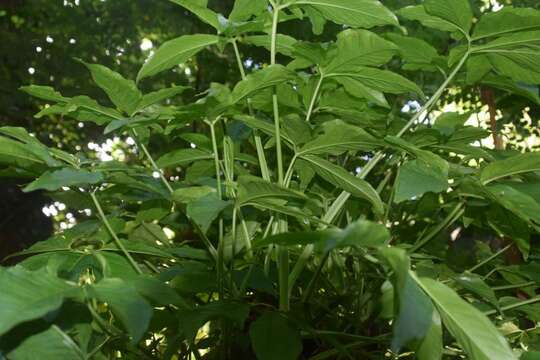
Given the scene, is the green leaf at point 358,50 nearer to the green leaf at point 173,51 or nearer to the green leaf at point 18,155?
the green leaf at point 173,51

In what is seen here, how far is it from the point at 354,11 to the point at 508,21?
0.46 ft

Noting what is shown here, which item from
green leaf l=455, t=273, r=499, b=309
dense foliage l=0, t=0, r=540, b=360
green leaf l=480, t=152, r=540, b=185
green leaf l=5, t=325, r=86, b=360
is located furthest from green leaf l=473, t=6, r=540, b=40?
green leaf l=5, t=325, r=86, b=360

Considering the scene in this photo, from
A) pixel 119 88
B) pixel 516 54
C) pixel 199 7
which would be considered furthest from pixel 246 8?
pixel 516 54

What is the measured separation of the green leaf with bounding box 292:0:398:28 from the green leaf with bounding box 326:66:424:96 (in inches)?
1.7

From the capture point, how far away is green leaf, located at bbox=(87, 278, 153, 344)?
34 centimetres

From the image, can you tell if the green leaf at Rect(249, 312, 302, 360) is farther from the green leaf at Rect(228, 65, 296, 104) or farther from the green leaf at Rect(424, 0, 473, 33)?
the green leaf at Rect(424, 0, 473, 33)

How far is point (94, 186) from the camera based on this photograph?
0.59 metres

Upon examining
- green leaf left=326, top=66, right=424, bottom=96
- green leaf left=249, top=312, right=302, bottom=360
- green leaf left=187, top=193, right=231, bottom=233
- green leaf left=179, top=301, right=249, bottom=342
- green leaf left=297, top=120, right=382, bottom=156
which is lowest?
green leaf left=249, top=312, right=302, bottom=360

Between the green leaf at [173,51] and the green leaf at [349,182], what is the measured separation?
15 centimetres

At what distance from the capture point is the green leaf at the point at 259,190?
446 mm

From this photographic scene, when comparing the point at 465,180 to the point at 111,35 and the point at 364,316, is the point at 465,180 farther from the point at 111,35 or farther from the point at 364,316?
the point at 111,35

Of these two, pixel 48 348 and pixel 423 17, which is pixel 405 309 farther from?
pixel 423 17

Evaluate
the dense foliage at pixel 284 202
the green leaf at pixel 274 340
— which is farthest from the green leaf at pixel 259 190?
the green leaf at pixel 274 340

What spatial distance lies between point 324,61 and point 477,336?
0.29m
